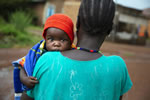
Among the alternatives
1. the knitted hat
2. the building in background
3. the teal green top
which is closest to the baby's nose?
the knitted hat

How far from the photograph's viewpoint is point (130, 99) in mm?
3633

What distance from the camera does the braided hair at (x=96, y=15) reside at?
1.12 m

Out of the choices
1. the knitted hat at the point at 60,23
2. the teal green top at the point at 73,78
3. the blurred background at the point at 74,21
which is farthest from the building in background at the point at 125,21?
the teal green top at the point at 73,78

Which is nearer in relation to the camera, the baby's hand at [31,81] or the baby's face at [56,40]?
the baby's hand at [31,81]

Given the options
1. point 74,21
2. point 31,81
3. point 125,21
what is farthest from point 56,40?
point 125,21

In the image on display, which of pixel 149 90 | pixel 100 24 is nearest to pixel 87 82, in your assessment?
pixel 100 24

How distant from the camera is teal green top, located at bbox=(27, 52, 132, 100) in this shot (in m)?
1.08

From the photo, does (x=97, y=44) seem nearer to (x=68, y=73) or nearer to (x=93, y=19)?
(x=93, y=19)

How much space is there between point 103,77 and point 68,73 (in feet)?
0.77

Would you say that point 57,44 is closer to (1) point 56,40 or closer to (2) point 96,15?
(1) point 56,40

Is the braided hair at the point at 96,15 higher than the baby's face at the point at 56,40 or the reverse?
higher

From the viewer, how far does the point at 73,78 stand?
1083mm

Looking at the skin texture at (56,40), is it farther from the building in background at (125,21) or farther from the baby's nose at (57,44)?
the building in background at (125,21)

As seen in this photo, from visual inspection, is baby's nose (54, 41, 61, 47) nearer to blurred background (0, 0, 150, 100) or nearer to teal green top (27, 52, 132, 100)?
teal green top (27, 52, 132, 100)
